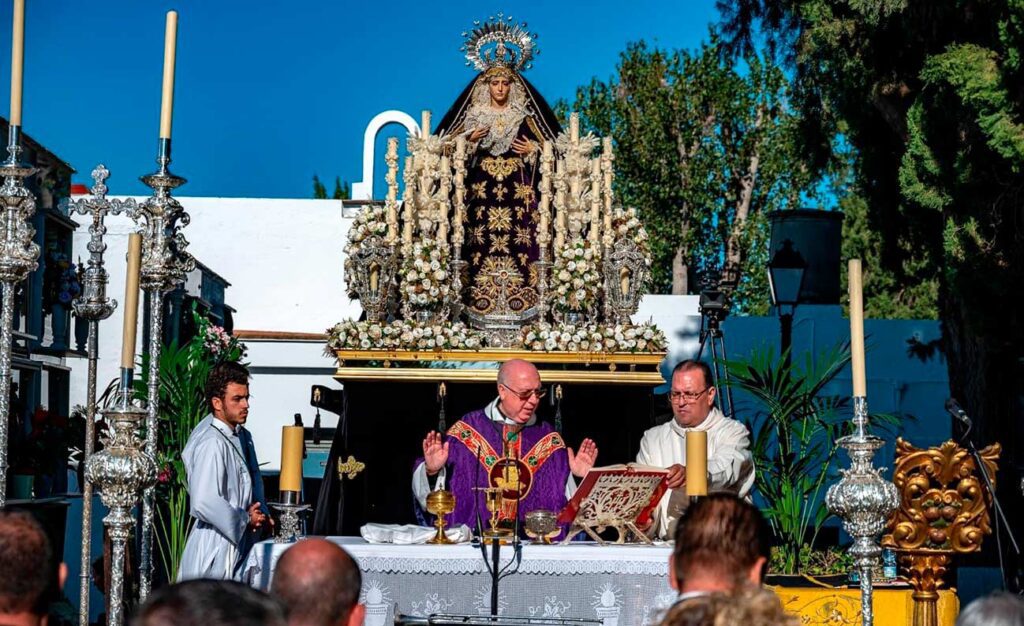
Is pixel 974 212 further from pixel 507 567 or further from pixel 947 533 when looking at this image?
pixel 507 567

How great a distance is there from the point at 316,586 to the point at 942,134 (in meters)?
9.91

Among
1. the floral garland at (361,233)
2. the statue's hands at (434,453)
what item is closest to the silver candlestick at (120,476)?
the statue's hands at (434,453)

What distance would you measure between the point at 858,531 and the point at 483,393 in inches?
209

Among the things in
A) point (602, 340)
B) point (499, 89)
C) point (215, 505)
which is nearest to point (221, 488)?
point (215, 505)

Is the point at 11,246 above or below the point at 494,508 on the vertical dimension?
above

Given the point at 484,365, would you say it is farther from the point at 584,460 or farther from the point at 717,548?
the point at 717,548

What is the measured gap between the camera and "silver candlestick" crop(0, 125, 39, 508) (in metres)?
6.77

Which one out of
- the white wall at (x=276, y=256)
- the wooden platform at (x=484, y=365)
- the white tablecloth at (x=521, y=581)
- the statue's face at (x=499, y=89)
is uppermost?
the white wall at (x=276, y=256)

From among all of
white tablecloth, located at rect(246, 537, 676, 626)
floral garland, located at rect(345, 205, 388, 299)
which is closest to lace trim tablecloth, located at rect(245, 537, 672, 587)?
white tablecloth, located at rect(246, 537, 676, 626)

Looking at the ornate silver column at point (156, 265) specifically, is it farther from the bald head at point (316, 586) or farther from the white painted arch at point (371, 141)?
the white painted arch at point (371, 141)

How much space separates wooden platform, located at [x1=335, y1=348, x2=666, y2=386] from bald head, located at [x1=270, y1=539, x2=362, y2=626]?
7311 millimetres

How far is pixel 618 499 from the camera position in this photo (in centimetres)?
784

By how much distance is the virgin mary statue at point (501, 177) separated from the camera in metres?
12.3

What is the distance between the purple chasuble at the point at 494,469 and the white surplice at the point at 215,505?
4.11 feet
